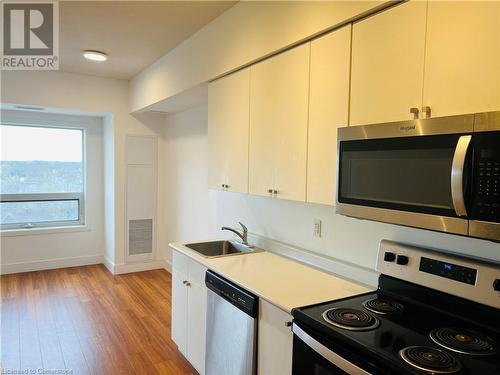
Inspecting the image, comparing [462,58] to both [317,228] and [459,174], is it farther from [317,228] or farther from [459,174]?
[317,228]

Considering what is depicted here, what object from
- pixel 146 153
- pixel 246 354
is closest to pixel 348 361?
pixel 246 354

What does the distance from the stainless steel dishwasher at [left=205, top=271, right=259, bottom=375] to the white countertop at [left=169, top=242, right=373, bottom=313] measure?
7 cm

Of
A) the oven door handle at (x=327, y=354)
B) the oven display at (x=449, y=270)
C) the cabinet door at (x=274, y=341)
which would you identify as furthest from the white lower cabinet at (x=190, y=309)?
the oven display at (x=449, y=270)

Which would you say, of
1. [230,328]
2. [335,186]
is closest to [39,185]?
[230,328]

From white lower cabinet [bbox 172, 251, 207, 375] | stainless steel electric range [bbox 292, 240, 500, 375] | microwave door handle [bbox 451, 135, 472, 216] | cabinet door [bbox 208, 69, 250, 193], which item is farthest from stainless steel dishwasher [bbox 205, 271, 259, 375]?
microwave door handle [bbox 451, 135, 472, 216]

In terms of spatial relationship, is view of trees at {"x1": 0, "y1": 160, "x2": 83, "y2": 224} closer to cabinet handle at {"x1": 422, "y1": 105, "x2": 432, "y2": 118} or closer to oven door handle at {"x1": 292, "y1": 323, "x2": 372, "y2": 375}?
oven door handle at {"x1": 292, "y1": 323, "x2": 372, "y2": 375}

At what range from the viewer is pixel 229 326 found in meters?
2.09

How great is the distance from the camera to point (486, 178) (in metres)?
Answer: 1.12

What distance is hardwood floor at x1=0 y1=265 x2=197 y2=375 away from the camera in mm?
2762

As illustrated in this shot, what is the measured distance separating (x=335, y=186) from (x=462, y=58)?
74 cm

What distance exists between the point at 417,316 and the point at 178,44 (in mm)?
2995

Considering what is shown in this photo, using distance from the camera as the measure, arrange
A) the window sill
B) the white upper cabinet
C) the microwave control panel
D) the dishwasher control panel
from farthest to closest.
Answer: the window sill, the white upper cabinet, the dishwasher control panel, the microwave control panel

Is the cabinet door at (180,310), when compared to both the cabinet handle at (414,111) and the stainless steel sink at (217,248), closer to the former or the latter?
the stainless steel sink at (217,248)

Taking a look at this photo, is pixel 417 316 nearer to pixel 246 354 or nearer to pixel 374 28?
pixel 246 354
